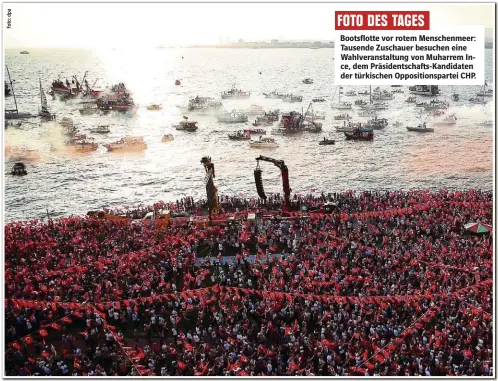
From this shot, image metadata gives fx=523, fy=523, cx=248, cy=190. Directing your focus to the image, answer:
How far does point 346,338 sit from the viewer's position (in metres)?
11.8

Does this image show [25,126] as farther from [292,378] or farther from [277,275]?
[292,378]

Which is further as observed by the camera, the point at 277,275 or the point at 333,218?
the point at 333,218

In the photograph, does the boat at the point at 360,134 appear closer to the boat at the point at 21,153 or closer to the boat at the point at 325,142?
the boat at the point at 325,142

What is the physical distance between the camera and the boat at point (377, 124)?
17.3 m

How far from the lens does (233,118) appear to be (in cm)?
1716

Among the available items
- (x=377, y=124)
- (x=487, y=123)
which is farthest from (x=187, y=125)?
(x=487, y=123)

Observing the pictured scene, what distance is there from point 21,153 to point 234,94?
6774 mm

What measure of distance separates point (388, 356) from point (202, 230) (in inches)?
250

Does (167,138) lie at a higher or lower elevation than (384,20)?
lower

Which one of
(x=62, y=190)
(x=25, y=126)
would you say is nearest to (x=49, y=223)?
(x=62, y=190)

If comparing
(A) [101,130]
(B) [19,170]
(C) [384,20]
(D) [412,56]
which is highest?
(C) [384,20]

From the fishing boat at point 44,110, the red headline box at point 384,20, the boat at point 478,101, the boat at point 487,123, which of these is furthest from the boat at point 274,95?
the fishing boat at point 44,110

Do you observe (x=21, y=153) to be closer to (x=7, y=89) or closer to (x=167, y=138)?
(x=7, y=89)

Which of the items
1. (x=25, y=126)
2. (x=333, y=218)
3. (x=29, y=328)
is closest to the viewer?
(x=29, y=328)
